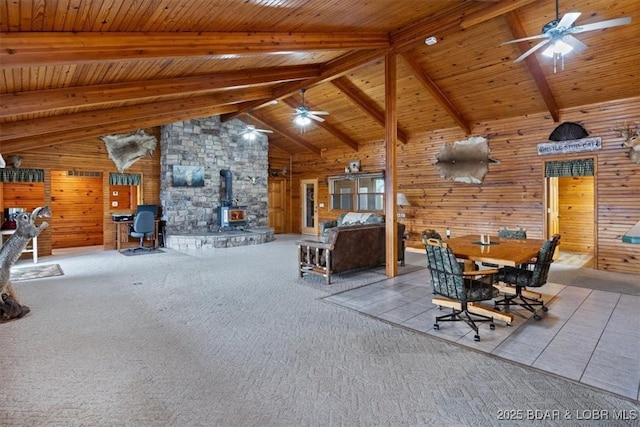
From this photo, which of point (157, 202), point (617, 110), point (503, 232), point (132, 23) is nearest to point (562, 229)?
point (617, 110)

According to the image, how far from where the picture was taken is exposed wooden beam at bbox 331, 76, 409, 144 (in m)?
7.38

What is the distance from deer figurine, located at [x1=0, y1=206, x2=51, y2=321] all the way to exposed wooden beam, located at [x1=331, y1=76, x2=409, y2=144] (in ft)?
19.3

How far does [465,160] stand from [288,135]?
5.66 m

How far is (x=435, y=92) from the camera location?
673 cm

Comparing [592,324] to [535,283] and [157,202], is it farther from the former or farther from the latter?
[157,202]

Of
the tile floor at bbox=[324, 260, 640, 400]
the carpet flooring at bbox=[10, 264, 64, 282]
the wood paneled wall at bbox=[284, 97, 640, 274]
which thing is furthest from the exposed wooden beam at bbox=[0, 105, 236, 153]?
the tile floor at bbox=[324, 260, 640, 400]

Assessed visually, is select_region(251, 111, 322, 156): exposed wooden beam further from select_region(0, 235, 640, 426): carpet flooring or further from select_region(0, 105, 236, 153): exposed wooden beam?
select_region(0, 235, 640, 426): carpet flooring

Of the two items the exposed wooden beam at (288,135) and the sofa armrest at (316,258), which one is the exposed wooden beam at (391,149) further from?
the exposed wooden beam at (288,135)

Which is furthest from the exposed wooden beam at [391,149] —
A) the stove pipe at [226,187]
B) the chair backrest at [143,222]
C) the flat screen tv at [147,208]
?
the flat screen tv at [147,208]

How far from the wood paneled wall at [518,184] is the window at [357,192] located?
1.30ft

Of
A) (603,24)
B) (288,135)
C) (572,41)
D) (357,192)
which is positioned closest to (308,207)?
(357,192)

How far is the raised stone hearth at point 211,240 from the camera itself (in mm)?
8773

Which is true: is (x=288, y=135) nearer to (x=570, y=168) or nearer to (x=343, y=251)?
(x=343, y=251)

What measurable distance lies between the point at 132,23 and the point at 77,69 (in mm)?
1324
